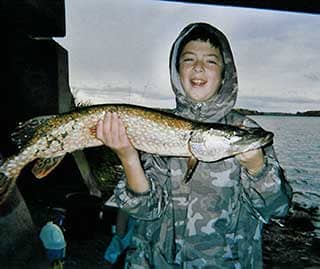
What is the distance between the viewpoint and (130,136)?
251 cm

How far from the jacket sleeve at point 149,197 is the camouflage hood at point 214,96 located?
471 millimetres

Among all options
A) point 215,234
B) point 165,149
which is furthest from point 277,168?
point 165,149

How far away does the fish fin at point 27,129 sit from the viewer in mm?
2443

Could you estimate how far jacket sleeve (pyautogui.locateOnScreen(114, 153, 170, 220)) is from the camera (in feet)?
7.30

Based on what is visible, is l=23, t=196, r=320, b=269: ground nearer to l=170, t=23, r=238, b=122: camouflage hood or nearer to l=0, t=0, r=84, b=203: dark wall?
l=0, t=0, r=84, b=203: dark wall

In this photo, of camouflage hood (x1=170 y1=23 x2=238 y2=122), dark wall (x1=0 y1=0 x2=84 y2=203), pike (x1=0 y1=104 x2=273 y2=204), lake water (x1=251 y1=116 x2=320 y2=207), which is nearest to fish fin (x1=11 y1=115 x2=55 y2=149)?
pike (x1=0 y1=104 x2=273 y2=204)

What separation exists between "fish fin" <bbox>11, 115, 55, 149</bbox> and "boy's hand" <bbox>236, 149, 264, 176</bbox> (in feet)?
4.21

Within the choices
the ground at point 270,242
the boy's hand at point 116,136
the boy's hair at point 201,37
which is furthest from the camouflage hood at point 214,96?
the ground at point 270,242

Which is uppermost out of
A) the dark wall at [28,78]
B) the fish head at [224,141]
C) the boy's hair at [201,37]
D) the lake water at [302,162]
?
the boy's hair at [201,37]

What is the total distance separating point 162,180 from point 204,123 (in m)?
0.47

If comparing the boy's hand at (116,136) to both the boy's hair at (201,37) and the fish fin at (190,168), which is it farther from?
the boy's hair at (201,37)

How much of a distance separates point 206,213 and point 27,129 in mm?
1286

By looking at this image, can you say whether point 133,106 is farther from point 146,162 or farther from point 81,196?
point 81,196

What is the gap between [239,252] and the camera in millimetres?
2234
